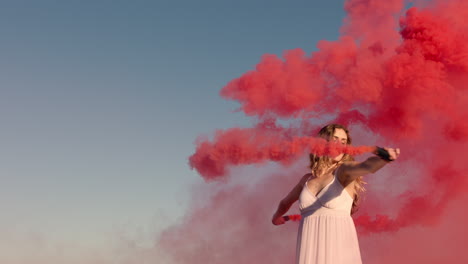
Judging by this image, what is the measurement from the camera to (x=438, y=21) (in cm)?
1185

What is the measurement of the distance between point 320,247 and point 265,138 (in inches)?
72.5

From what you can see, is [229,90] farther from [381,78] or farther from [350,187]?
[350,187]

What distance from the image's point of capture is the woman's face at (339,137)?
8128 mm

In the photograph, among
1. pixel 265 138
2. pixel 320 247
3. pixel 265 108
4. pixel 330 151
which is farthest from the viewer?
pixel 265 108

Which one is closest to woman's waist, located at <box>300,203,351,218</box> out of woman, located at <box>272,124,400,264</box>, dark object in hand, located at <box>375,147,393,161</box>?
woman, located at <box>272,124,400,264</box>

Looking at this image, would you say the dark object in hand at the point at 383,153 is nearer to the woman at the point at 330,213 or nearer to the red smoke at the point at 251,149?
the red smoke at the point at 251,149

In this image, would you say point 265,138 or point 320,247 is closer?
point 320,247

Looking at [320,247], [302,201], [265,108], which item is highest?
[265,108]

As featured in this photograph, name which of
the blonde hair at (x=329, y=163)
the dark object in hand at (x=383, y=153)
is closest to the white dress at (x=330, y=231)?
the blonde hair at (x=329, y=163)

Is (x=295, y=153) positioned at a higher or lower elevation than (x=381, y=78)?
lower

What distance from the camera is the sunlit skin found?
6648 mm

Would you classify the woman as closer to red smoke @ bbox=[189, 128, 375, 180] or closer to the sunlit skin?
the sunlit skin

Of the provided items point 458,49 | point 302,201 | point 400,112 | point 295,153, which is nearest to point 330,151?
point 295,153

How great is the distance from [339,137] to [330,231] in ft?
4.45
